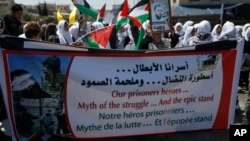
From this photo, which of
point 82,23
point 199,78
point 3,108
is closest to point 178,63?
point 199,78

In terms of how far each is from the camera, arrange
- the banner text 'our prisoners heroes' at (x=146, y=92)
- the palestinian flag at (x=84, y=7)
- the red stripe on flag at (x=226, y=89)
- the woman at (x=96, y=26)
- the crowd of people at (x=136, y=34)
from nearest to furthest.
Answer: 1. the banner text 'our prisoners heroes' at (x=146, y=92)
2. the red stripe on flag at (x=226, y=89)
3. the crowd of people at (x=136, y=34)
4. the palestinian flag at (x=84, y=7)
5. the woman at (x=96, y=26)

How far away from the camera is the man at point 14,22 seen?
23.6 ft

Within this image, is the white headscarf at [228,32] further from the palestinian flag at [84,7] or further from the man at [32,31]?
the man at [32,31]

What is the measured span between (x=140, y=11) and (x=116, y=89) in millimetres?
3791

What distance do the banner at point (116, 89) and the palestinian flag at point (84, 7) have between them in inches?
235

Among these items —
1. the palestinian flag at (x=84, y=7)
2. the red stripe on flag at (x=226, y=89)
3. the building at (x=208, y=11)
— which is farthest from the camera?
the building at (x=208, y=11)

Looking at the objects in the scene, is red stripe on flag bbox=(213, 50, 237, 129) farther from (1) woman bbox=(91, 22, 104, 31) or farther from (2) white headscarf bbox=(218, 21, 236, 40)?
(1) woman bbox=(91, 22, 104, 31)

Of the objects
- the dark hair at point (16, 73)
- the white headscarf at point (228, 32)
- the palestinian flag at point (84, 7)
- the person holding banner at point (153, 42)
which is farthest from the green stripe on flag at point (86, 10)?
the dark hair at point (16, 73)

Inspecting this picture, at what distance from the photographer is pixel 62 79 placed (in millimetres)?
4934

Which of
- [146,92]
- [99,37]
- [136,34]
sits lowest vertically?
[146,92]

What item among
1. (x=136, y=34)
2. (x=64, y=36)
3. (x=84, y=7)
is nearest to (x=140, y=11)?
(x=136, y=34)

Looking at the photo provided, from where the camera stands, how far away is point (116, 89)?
509cm

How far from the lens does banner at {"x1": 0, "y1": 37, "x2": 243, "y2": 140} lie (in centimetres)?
486

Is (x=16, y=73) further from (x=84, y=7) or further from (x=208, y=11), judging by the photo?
(x=208, y=11)
